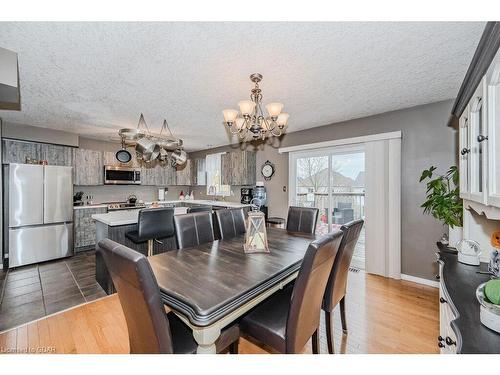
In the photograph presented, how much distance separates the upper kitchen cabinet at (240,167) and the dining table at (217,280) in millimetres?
2983

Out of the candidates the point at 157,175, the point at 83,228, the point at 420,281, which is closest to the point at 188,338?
the point at 420,281

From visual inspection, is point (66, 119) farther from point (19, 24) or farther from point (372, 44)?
point (372, 44)

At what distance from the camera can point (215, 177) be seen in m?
6.14

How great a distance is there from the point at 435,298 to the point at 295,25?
129 inches

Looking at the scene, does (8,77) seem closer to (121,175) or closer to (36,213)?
(36,213)

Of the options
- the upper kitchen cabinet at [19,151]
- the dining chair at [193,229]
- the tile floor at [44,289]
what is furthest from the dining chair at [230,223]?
the upper kitchen cabinet at [19,151]

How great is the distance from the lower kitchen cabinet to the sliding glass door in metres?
4.15

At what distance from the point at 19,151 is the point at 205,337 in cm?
504

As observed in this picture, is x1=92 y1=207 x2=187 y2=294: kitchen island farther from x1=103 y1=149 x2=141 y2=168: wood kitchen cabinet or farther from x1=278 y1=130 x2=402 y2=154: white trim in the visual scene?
x1=278 y1=130 x2=402 y2=154: white trim

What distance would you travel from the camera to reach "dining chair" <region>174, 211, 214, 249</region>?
212 cm

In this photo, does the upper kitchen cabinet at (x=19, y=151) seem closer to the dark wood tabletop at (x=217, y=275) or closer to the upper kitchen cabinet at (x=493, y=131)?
the dark wood tabletop at (x=217, y=275)

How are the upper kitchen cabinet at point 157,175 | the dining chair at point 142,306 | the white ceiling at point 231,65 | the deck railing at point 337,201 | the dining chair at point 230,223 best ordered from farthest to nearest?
the upper kitchen cabinet at point 157,175
the deck railing at point 337,201
the dining chair at point 230,223
the white ceiling at point 231,65
the dining chair at point 142,306

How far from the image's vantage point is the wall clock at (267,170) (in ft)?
15.4
